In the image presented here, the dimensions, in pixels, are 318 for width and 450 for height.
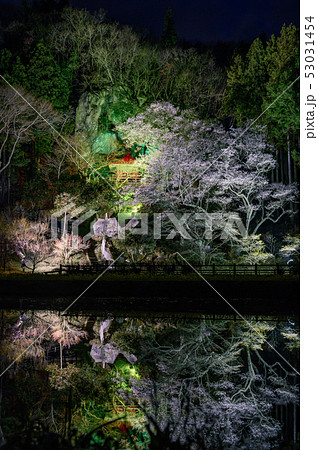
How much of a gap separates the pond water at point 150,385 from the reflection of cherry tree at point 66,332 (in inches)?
1.7

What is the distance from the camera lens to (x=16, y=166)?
34.2 m

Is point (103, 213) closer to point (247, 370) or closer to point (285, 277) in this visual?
point (285, 277)

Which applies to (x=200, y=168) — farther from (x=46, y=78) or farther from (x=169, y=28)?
(x=169, y=28)

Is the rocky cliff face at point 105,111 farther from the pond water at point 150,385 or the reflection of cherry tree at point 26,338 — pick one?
the pond water at point 150,385

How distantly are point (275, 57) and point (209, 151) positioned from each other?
11.3m

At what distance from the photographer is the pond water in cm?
515

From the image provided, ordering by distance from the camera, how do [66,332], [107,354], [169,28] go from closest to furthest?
[107,354], [66,332], [169,28]

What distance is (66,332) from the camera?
437 inches

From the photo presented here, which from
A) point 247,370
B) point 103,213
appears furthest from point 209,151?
point 247,370

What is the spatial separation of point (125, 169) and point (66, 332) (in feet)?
76.9

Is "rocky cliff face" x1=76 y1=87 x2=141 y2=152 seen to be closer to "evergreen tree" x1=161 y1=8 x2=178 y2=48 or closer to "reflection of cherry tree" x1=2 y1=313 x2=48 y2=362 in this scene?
"evergreen tree" x1=161 y1=8 x2=178 y2=48

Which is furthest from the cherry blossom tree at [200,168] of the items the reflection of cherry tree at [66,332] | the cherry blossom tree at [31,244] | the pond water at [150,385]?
the pond water at [150,385]

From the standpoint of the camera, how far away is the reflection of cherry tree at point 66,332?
392 inches

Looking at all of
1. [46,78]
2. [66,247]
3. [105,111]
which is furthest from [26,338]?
[105,111]
